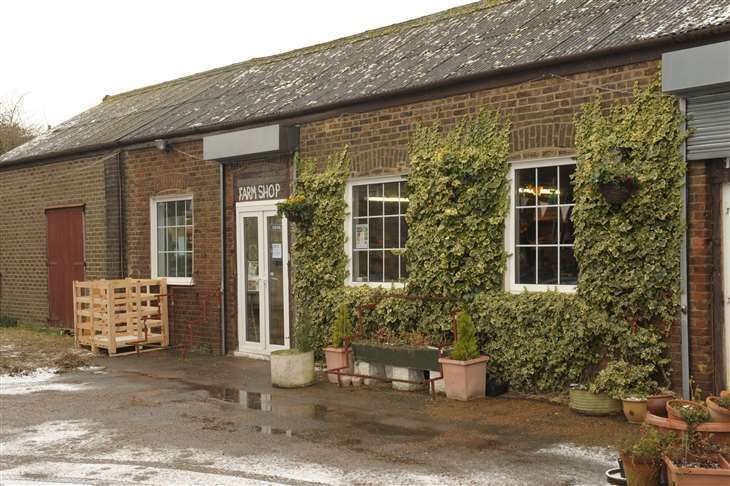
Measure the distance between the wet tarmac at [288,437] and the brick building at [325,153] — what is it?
1.75 metres

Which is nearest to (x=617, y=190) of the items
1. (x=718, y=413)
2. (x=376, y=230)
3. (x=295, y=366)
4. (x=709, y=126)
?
(x=709, y=126)

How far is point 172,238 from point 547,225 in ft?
23.8

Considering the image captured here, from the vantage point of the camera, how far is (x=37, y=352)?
42.5 feet

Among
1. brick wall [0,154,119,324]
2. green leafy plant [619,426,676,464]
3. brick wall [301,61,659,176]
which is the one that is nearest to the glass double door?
brick wall [301,61,659,176]

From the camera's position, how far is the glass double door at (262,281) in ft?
38.5

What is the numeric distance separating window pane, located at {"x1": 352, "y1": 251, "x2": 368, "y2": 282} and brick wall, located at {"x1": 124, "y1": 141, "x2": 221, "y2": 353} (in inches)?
110

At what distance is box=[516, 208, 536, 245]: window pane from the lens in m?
8.94

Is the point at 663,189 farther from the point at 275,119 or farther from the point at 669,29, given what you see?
the point at 275,119

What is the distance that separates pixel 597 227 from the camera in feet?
26.6

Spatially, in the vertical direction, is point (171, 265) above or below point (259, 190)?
below

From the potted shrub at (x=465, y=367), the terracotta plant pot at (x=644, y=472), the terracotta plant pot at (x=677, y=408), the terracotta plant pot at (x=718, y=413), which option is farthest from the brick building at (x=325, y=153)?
the terracotta plant pot at (x=644, y=472)

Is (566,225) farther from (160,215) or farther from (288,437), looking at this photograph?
(160,215)

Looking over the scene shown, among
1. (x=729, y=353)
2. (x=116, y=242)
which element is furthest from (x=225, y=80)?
(x=729, y=353)

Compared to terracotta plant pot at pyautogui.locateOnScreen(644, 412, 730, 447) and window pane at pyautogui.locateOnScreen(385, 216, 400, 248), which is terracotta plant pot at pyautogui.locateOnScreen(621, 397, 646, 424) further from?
window pane at pyautogui.locateOnScreen(385, 216, 400, 248)
